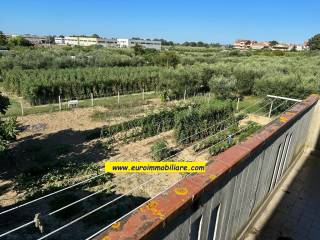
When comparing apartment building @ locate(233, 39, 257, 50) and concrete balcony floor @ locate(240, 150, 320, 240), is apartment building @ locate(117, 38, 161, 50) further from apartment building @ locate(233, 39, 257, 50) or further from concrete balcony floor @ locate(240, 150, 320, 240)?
concrete balcony floor @ locate(240, 150, 320, 240)

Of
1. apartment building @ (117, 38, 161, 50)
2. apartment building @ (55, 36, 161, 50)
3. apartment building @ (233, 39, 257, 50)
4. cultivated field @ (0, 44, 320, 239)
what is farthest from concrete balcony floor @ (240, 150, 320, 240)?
apartment building @ (233, 39, 257, 50)

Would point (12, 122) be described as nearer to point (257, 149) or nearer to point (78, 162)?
point (78, 162)

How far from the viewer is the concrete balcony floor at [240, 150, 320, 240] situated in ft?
11.4

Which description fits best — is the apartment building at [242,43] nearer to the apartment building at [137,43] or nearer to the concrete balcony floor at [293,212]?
the apartment building at [137,43]

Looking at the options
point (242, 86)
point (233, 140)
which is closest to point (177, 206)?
point (233, 140)

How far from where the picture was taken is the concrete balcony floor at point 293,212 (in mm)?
3465

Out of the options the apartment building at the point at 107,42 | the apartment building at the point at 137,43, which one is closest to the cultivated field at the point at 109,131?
the apartment building at the point at 137,43

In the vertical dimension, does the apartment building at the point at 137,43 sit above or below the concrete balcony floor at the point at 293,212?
above

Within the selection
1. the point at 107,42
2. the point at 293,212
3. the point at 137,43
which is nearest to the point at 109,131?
the point at 293,212

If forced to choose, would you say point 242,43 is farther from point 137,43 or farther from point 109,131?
point 109,131

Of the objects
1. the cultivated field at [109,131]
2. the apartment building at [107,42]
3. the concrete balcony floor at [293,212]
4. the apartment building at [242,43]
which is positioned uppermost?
the apartment building at [242,43]

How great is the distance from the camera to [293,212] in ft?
12.9

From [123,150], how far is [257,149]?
7258mm

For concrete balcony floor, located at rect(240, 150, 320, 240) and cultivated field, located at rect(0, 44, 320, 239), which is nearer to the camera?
concrete balcony floor, located at rect(240, 150, 320, 240)
